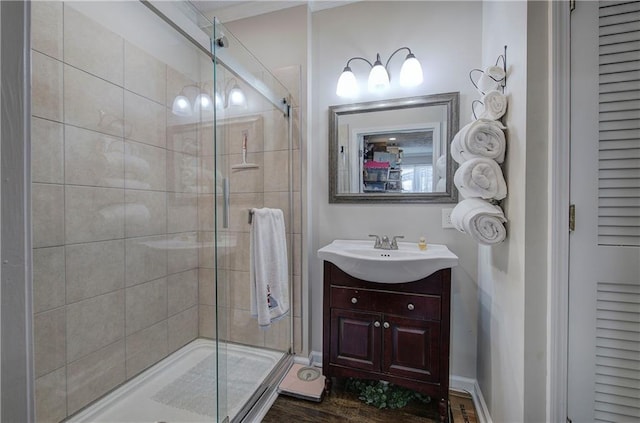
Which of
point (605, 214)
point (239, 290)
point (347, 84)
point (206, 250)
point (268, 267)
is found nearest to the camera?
point (605, 214)

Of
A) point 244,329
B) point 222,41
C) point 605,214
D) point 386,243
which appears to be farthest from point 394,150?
point 244,329

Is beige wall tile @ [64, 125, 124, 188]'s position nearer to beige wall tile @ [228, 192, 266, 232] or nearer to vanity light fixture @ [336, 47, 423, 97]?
beige wall tile @ [228, 192, 266, 232]

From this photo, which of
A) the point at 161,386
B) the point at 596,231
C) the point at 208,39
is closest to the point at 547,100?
the point at 596,231

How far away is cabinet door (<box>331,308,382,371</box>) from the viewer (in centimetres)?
143

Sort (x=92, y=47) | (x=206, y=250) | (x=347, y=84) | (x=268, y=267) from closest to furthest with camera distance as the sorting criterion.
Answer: (x=92, y=47)
(x=268, y=267)
(x=347, y=84)
(x=206, y=250)

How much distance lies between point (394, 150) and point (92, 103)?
1688 millimetres

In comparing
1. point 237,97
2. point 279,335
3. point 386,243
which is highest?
point 237,97

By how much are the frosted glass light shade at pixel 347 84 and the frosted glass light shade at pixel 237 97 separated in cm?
64

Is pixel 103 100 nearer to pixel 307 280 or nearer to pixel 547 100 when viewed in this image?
pixel 307 280

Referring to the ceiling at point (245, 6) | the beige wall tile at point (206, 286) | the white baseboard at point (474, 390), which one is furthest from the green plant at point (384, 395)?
the ceiling at point (245, 6)

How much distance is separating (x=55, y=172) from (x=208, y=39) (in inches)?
37.7

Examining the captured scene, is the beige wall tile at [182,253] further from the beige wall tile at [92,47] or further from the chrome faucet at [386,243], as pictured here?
the chrome faucet at [386,243]

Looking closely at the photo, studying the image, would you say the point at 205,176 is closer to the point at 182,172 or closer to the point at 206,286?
the point at 182,172

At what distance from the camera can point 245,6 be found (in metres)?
1.94
